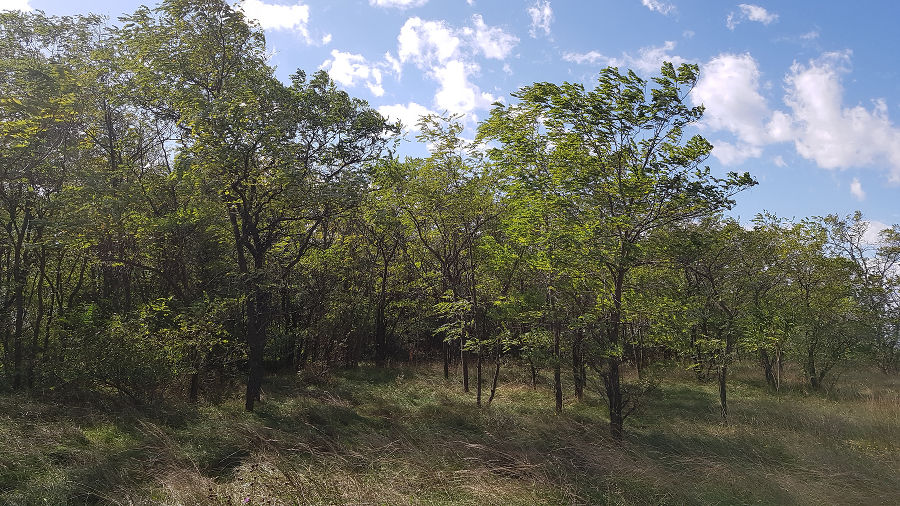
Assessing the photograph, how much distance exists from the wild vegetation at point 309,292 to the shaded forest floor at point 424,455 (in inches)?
2.4

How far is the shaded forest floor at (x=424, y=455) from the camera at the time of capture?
590 cm

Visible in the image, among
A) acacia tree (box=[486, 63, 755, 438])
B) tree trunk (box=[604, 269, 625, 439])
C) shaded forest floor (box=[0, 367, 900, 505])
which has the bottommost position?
shaded forest floor (box=[0, 367, 900, 505])

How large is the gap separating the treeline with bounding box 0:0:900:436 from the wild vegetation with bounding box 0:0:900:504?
0.08 m

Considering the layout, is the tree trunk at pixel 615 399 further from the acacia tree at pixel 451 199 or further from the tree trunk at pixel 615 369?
the acacia tree at pixel 451 199

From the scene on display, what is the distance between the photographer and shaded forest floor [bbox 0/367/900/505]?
19.4ft

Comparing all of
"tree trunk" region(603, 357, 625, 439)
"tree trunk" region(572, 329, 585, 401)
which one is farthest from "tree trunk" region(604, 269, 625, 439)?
"tree trunk" region(572, 329, 585, 401)

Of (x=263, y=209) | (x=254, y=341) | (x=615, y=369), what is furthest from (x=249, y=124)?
(x=615, y=369)

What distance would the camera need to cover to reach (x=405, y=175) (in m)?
15.0

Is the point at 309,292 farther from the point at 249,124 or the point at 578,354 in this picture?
the point at 578,354

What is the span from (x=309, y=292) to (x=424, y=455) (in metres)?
11.1

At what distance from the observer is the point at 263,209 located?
11500mm

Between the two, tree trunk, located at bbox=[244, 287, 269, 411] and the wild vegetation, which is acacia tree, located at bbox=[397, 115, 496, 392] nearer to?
the wild vegetation

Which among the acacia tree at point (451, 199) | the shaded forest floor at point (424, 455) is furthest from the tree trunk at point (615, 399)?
the acacia tree at point (451, 199)

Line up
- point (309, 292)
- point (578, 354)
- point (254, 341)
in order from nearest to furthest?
1. point (578, 354)
2. point (254, 341)
3. point (309, 292)
